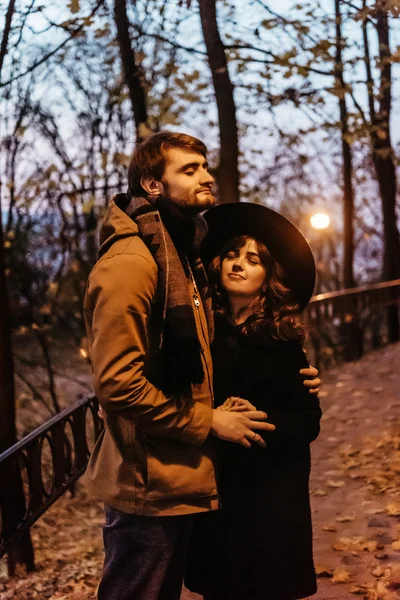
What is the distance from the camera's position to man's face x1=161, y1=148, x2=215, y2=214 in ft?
8.85

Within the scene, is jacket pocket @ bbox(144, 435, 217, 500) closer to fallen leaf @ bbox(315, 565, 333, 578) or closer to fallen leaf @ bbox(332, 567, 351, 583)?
fallen leaf @ bbox(332, 567, 351, 583)

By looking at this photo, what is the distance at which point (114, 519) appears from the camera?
270cm

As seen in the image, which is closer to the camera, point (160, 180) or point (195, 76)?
point (160, 180)

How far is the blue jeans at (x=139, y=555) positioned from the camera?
2631 millimetres

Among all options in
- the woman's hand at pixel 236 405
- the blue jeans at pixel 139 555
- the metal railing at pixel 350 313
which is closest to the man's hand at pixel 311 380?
the woman's hand at pixel 236 405

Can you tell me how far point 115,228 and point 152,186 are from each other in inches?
9.4

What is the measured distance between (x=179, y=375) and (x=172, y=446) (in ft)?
0.92

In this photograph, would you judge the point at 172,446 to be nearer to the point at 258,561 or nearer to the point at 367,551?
the point at 258,561

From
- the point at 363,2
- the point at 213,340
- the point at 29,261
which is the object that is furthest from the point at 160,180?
the point at 29,261

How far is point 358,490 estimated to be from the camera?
6.20 meters

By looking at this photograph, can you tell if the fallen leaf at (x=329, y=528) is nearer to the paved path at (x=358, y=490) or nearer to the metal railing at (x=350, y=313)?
the paved path at (x=358, y=490)

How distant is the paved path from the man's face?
8.28ft

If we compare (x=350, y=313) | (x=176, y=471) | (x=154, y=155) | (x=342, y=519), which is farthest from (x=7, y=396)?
(x=350, y=313)

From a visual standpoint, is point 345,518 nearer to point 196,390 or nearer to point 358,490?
point 358,490
